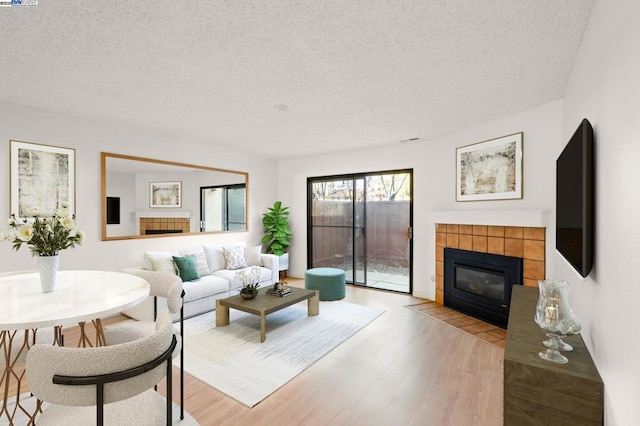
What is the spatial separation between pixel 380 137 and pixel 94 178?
3.88 metres

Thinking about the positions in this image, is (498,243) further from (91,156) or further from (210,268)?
(91,156)

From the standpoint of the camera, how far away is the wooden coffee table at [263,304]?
126 inches

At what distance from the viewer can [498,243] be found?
373cm

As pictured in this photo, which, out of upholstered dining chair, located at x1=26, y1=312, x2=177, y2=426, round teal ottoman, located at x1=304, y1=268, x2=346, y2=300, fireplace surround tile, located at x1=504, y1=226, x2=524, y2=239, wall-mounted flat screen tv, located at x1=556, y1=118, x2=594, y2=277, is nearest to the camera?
upholstered dining chair, located at x1=26, y1=312, x2=177, y2=426

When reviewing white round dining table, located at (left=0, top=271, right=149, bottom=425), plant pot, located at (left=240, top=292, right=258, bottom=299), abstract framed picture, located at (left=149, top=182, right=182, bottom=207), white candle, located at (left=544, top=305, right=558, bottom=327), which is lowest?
plant pot, located at (left=240, top=292, right=258, bottom=299)

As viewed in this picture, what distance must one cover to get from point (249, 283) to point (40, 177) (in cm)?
259

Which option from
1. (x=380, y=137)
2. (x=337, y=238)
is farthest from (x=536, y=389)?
(x=337, y=238)

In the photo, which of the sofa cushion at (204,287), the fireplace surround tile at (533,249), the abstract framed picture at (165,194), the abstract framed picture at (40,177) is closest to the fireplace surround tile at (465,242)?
the fireplace surround tile at (533,249)

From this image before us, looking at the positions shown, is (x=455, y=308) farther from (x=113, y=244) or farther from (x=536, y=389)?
(x=113, y=244)

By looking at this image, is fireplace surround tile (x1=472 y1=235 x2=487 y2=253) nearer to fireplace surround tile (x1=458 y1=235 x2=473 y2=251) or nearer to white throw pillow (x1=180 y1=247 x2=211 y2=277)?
fireplace surround tile (x1=458 y1=235 x2=473 y2=251)

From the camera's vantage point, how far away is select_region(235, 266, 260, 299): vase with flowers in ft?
11.7

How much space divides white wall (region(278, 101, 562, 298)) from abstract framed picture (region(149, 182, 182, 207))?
2.27m

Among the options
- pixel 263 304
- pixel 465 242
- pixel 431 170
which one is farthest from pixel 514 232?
pixel 263 304

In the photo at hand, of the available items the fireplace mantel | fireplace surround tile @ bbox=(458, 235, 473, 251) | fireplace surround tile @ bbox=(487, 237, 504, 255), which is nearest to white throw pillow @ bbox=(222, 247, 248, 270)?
the fireplace mantel
